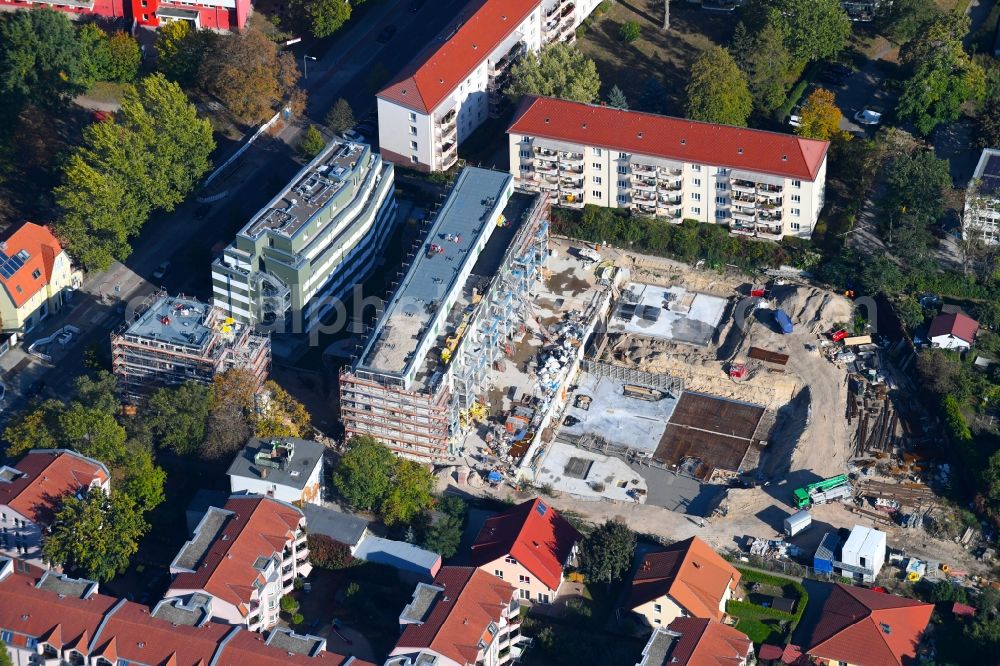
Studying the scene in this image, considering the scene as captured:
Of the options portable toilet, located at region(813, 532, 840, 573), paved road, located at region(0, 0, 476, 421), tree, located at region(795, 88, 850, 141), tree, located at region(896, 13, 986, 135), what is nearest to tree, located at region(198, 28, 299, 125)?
paved road, located at region(0, 0, 476, 421)

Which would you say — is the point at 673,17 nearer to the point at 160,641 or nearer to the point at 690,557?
the point at 690,557

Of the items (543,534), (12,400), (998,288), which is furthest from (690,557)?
(12,400)

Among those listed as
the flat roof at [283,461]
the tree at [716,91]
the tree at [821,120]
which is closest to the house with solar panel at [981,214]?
the tree at [821,120]

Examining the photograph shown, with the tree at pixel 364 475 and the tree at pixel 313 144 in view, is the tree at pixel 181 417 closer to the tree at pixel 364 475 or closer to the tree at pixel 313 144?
the tree at pixel 364 475

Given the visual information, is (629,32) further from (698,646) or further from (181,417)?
(698,646)

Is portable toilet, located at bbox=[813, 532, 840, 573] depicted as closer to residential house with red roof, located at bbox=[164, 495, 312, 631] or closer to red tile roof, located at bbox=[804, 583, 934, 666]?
red tile roof, located at bbox=[804, 583, 934, 666]
